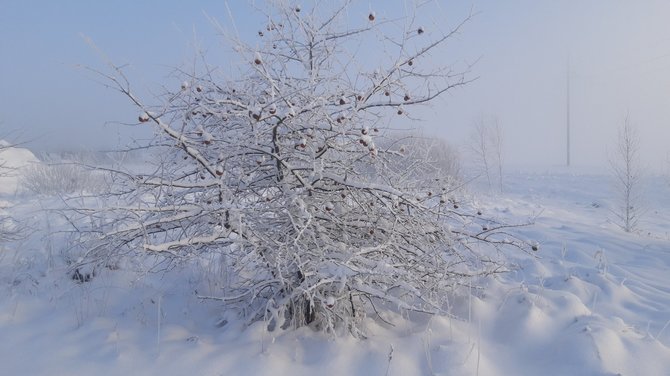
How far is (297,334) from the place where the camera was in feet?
11.4

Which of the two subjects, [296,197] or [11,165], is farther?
[11,165]

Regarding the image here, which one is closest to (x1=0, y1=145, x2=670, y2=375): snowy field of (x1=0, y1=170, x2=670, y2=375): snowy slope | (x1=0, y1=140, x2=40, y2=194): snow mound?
(x1=0, y1=170, x2=670, y2=375): snowy slope

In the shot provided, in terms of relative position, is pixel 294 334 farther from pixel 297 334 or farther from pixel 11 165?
pixel 11 165

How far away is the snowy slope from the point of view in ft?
9.95

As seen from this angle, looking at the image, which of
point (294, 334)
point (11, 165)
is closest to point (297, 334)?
point (294, 334)

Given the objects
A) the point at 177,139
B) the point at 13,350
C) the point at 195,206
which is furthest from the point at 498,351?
the point at 13,350

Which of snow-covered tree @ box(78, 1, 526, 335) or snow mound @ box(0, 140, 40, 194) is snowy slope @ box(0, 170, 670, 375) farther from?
snow mound @ box(0, 140, 40, 194)

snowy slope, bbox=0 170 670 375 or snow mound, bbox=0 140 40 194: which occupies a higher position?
snow mound, bbox=0 140 40 194

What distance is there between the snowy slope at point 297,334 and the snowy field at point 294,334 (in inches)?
0.4

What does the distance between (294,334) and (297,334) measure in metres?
0.03

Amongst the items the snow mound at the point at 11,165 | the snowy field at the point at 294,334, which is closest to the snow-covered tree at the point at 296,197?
the snowy field at the point at 294,334

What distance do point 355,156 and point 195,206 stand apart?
1.27 m

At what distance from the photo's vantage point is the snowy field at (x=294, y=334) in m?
3.03

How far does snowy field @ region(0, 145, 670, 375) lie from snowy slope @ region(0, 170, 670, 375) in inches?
0.4
